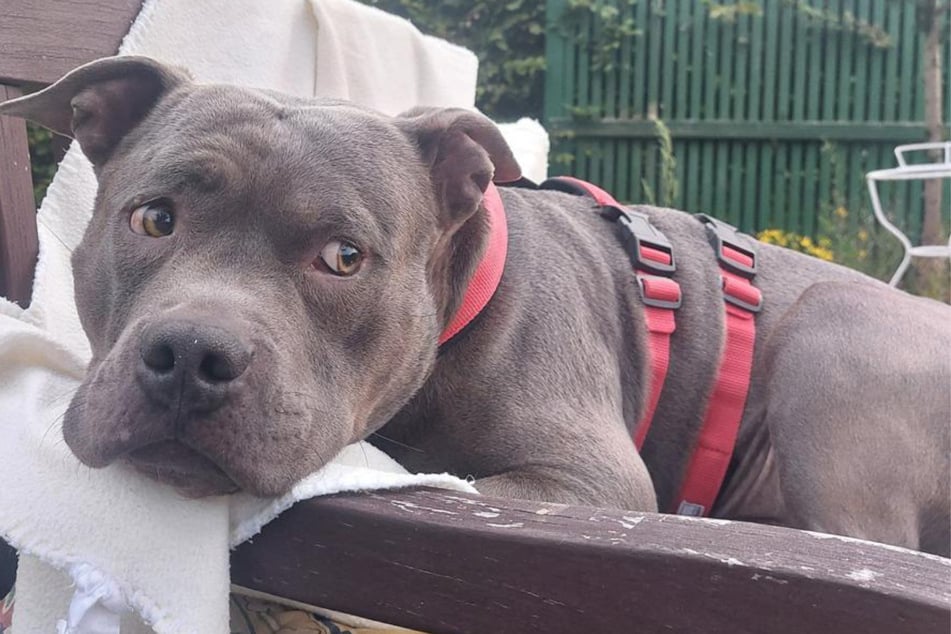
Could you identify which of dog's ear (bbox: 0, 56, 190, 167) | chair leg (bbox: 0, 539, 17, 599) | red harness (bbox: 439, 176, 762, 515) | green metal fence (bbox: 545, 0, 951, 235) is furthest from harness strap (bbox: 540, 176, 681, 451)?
green metal fence (bbox: 545, 0, 951, 235)

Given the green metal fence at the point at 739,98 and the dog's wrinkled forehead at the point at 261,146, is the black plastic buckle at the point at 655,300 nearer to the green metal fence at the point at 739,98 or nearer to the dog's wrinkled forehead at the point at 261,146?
the dog's wrinkled forehead at the point at 261,146

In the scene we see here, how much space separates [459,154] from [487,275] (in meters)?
0.30

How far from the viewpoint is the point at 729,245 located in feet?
10.0

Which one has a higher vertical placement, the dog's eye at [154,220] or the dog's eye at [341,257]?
the dog's eye at [154,220]

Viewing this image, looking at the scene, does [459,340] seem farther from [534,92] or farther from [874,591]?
[534,92]

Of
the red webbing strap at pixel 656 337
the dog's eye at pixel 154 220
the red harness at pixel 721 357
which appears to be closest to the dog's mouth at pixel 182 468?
the dog's eye at pixel 154 220

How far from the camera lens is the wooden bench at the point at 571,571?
46.3 inches

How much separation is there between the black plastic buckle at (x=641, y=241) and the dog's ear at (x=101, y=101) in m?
1.33

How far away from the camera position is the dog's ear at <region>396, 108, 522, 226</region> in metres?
2.23

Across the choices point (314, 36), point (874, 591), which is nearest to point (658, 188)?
point (314, 36)

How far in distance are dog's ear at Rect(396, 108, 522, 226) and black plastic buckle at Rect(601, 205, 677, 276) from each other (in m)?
0.68

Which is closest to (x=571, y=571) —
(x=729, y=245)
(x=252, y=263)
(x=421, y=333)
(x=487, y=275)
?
(x=252, y=263)

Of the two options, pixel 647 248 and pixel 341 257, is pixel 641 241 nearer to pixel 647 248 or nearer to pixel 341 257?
pixel 647 248

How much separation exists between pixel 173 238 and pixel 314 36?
169 centimetres
